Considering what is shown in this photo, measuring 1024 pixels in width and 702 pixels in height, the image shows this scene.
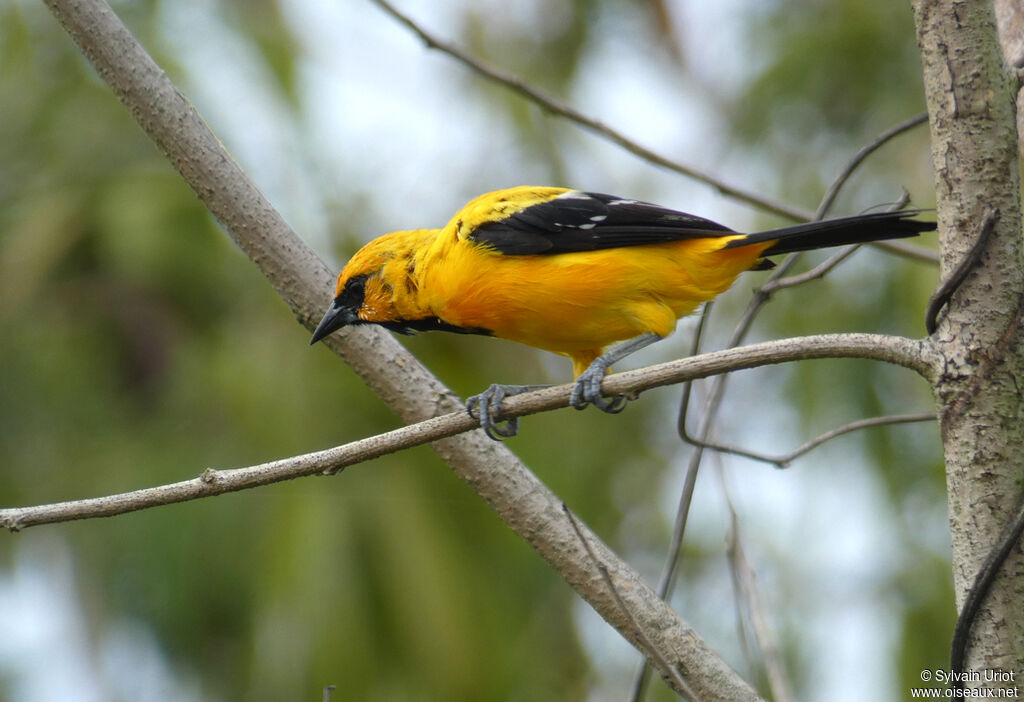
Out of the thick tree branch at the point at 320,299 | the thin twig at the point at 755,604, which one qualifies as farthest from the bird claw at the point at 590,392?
the thin twig at the point at 755,604

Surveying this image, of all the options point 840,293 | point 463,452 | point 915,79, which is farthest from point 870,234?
point 915,79

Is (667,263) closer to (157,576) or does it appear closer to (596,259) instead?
(596,259)

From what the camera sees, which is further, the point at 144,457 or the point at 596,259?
the point at 144,457

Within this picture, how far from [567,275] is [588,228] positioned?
0.94 ft

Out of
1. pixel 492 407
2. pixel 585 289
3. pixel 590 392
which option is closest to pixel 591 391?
pixel 590 392

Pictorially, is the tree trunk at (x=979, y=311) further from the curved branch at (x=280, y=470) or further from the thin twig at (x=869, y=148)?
the thin twig at (x=869, y=148)

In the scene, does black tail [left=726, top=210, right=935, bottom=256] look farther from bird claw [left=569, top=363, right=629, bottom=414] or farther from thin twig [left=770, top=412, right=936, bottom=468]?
bird claw [left=569, top=363, right=629, bottom=414]

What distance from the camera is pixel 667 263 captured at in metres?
3.96

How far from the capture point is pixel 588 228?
13.2 ft

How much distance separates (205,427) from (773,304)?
4343mm

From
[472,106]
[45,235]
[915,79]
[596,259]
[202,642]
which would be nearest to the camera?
[596,259]

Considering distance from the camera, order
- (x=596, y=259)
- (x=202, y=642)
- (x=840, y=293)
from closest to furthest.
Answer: (x=596, y=259) < (x=840, y=293) < (x=202, y=642)

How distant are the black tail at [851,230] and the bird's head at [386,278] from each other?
1.49 metres

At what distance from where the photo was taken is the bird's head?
4.07 metres
